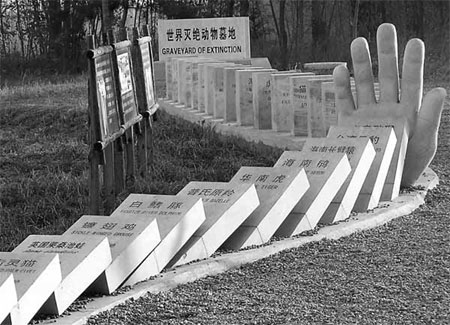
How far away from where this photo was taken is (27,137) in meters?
12.7

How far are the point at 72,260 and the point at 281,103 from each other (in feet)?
22.1

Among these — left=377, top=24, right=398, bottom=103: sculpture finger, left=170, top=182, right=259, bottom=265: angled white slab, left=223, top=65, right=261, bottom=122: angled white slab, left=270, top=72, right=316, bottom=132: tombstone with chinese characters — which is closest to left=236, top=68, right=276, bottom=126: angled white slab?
left=223, top=65, right=261, bottom=122: angled white slab

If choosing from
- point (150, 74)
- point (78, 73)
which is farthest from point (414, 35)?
point (150, 74)

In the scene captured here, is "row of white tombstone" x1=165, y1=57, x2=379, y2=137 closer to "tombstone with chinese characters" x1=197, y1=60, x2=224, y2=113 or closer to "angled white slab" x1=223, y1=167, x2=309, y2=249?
"tombstone with chinese characters" x1=197, y1=60, x2=224, y2=113

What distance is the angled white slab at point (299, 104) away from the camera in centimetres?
1094

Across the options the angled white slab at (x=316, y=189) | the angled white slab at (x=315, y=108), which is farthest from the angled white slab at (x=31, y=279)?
the angled white slab at (x=315, y=108)

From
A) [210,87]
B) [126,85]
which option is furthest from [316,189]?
[210,87]

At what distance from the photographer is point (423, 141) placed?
8.58 metres

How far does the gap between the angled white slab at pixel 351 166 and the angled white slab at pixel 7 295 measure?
3197 mm

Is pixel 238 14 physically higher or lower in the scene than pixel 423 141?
lower

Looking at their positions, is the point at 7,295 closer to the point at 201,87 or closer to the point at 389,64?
the point at 389,64

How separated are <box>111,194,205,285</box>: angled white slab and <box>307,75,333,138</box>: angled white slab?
14.9 ft

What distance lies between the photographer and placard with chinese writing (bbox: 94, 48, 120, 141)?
7.45 m

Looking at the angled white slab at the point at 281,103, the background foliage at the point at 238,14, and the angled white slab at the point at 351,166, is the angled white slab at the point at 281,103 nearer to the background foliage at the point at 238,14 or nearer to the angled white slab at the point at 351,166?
the angled white slab at the point at 351,166
